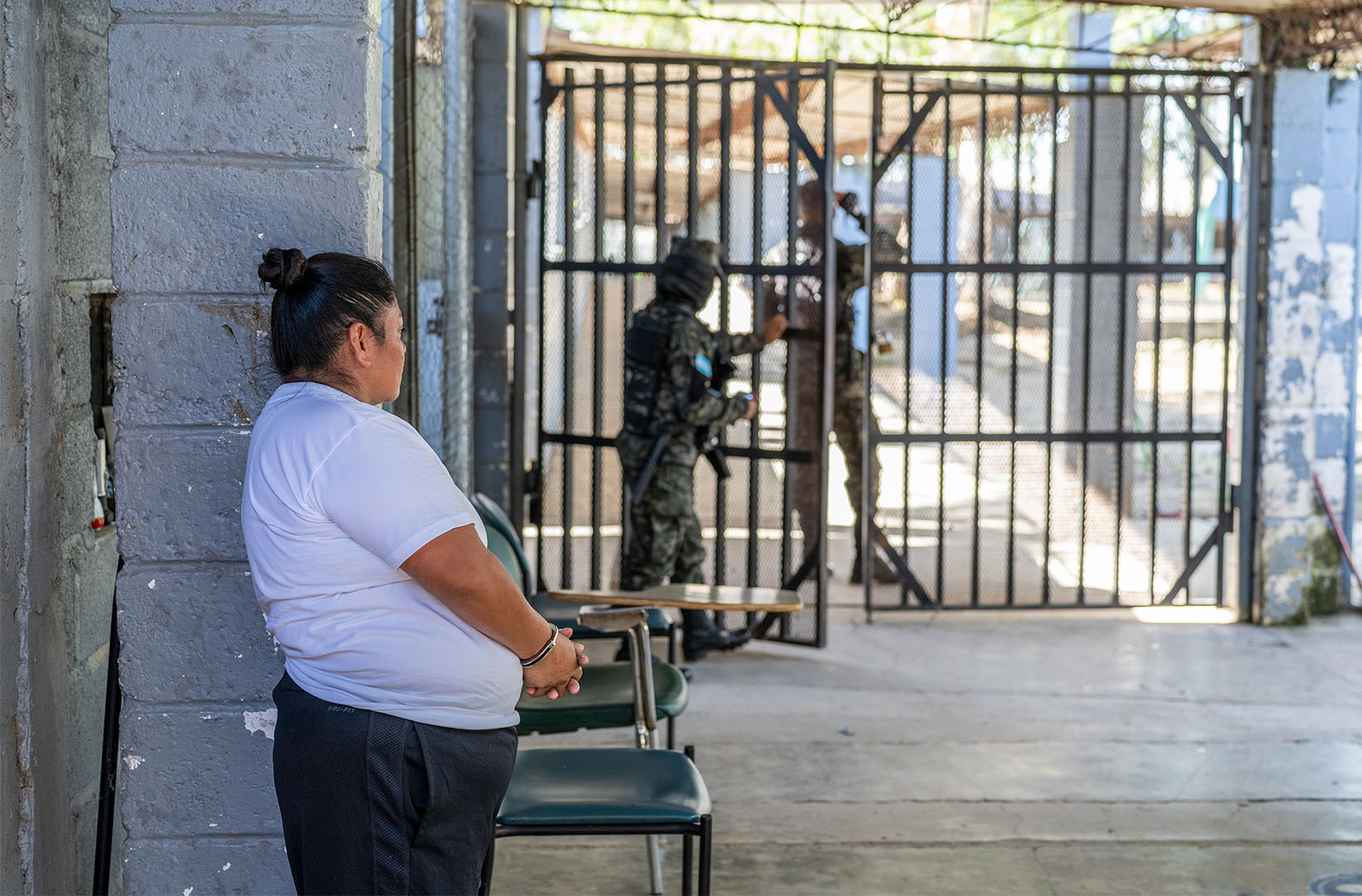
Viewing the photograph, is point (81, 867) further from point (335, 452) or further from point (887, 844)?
point (887, 844)

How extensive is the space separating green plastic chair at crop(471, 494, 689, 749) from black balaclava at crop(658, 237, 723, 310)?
4.61 ft

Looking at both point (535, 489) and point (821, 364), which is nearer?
point (821, 364)

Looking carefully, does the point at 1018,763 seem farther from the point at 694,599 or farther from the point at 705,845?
the point at 705,845

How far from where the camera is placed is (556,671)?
204 centimetres

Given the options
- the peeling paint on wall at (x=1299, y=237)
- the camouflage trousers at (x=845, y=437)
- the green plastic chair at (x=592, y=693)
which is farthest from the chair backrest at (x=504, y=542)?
the peeling paint on wall at (x=1299, y=237)

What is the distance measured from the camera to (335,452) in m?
1.85

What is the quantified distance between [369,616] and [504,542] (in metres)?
1.87

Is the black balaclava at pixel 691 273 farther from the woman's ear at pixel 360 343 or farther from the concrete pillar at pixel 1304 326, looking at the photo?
the woman's ear at pixel 360 343

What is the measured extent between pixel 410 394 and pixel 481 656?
221 cm

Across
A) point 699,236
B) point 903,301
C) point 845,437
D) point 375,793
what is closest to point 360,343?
point 375,793

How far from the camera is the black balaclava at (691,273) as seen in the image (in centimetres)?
506

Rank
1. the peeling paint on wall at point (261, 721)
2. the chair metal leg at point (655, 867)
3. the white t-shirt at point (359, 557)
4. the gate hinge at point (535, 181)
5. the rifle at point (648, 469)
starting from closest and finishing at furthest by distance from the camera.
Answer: the white t-shirt at point (359, 557), the peeling paint on wall at point (261, 721), the chair metal leg at point (655, 867), the rifle at point (648, 469), the gate hinge at point (535, 181)

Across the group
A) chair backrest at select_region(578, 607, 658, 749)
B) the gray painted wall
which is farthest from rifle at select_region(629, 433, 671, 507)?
the gray painted wall

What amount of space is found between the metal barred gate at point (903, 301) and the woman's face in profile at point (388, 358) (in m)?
3.36
